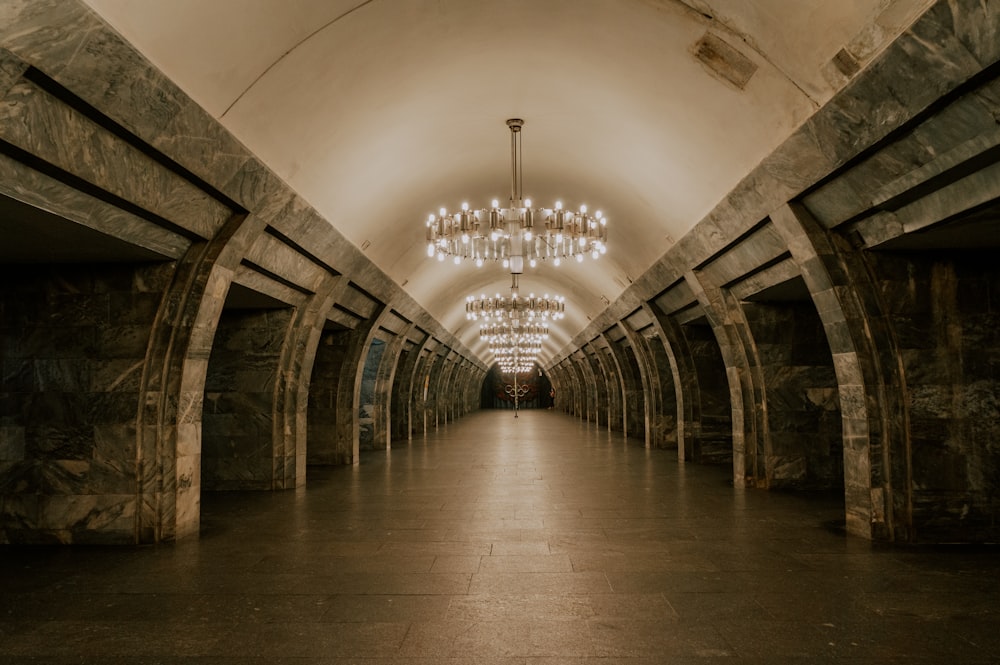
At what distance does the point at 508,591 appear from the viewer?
15.6 feet

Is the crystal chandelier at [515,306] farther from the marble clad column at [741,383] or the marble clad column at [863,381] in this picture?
the marble clad column at [863,381]

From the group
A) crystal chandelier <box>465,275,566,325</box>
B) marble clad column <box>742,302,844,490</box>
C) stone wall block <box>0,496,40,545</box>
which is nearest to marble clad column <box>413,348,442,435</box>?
crystal chandelier <box>465,275,566,325</box>

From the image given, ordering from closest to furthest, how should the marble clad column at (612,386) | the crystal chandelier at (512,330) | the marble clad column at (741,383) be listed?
the marble clad column at (741,383)
the crystal chandelier at (512,330)
the marble clad column at (612,386)

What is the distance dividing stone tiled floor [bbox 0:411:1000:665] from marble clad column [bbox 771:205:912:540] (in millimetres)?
391

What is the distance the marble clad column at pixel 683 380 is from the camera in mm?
13148

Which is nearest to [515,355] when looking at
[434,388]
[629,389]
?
[434,388]

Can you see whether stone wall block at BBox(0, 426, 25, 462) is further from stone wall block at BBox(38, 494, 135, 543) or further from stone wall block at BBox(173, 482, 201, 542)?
stone wall block at BBox(173, 482, 201, 542)

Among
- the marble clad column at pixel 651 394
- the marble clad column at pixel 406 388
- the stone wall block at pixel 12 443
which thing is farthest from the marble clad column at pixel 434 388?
the stone wall block at pixel 12 443

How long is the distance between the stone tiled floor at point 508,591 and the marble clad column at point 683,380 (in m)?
4.79

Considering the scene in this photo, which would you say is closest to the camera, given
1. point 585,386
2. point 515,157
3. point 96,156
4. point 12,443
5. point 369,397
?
point 96,156

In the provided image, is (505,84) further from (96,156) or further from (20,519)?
(20,519)

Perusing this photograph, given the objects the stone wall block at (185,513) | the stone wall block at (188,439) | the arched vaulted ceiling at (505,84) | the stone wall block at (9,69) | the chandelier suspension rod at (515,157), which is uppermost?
the chandelier suspension rod at (515,157)

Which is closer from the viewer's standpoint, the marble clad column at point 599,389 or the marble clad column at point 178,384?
the marble clad column at point 178,384

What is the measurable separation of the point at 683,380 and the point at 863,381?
701cm
